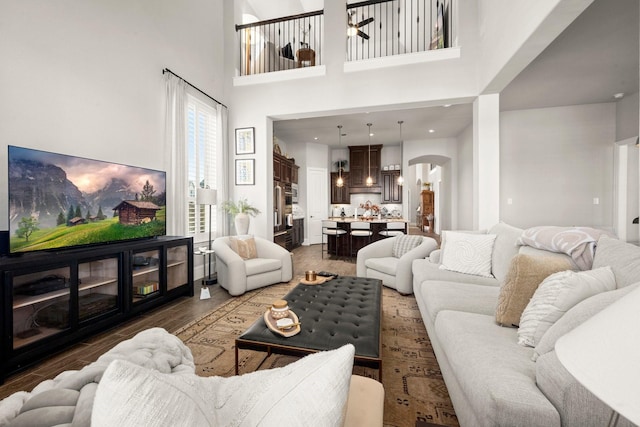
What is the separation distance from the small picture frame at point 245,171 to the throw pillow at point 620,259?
456cm

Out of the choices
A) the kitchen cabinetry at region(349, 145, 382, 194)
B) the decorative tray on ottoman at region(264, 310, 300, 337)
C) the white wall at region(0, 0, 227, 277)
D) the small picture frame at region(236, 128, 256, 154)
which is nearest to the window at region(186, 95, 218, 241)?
the small picture frame at region(236, 128, 256, 154)

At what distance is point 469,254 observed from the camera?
298 centimetres

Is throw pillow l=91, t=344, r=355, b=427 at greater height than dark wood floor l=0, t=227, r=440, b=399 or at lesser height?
greater

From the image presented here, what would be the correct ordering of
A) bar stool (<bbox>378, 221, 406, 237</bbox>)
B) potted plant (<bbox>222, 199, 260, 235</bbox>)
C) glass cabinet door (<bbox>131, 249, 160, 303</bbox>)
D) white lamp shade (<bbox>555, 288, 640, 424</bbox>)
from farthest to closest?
bar stool (<bbox>378, 221, 406, 237</bbox>)
potted plant (<bbox>222, 199, 260, 235</bbox>)
glass cabinet door (<bbox>131, 249, 160, 303</bbox>)
white lamp shade (<bbox>555, 288, 640, 424</bbox>)

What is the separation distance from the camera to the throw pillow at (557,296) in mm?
1259

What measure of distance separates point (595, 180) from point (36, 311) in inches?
333

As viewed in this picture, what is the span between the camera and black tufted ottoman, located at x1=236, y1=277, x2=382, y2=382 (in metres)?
1.60

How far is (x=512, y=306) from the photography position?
162 centimetres

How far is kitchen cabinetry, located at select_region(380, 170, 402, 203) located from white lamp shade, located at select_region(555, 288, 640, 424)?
332 inches

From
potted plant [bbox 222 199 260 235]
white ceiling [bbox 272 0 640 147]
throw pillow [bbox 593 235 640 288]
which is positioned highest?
white ceiling [bbox 272 0 640 147]

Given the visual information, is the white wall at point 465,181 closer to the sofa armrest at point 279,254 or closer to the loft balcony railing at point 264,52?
the loft balcony railing at point 264,52

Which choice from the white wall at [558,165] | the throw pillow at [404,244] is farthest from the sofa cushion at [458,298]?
the white wall at [558,165]

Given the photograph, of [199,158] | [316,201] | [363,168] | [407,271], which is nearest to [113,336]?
[199,158]

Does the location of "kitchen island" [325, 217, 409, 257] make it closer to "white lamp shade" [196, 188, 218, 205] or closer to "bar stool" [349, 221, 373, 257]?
"bar stool" [349, 221, 373, 257]
